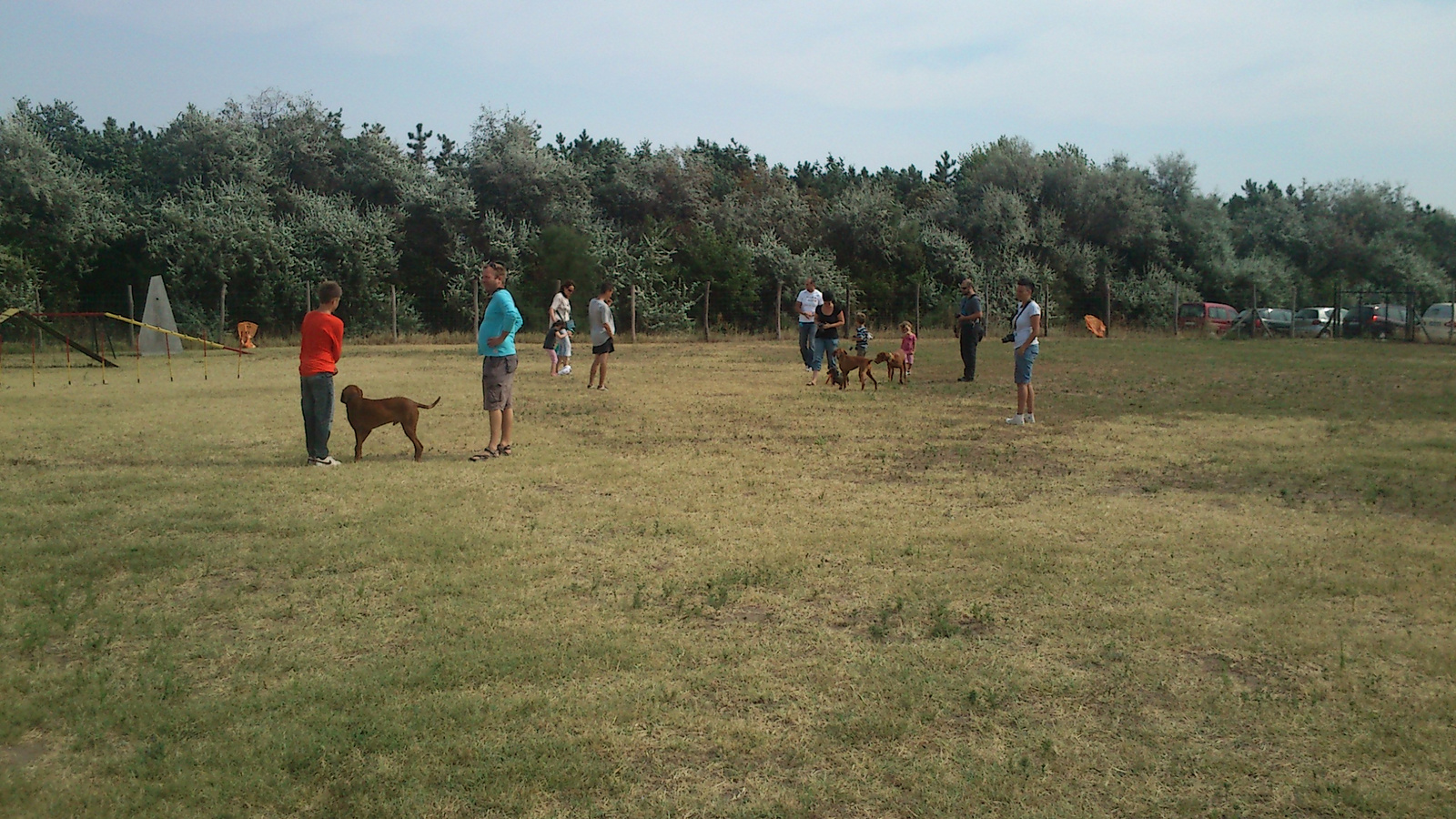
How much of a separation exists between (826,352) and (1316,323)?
23242 mm

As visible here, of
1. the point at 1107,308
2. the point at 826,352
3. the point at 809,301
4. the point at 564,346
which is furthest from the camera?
the point at 1107,308

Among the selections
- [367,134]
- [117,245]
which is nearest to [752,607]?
[117,245]

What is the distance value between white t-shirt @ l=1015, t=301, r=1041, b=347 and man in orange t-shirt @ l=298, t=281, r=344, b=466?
23.6ft

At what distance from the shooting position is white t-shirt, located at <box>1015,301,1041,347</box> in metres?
12.1

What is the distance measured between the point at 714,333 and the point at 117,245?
58.5 ft

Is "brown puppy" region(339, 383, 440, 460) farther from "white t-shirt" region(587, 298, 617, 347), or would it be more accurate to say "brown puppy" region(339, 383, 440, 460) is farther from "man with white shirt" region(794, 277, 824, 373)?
"man with white shirt" region(794, 277, 824, 373)

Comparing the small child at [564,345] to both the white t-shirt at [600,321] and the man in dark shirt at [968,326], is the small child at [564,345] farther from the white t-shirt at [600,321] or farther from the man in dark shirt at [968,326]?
the man in dark shirt at [968,326]

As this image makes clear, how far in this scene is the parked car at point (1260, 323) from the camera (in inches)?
1319

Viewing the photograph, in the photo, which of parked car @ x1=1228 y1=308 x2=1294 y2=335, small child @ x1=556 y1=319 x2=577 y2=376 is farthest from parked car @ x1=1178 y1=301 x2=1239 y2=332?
small child @ x1=556 y1=319 x2=577 y2=376

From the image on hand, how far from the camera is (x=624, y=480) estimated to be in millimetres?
8914

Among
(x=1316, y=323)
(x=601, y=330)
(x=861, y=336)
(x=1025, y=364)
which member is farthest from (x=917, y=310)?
(x=1025, y=364)

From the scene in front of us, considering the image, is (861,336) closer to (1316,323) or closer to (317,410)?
(317,410)

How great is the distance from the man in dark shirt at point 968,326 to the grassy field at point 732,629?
6027 millimetres

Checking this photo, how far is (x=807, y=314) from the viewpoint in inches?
715
